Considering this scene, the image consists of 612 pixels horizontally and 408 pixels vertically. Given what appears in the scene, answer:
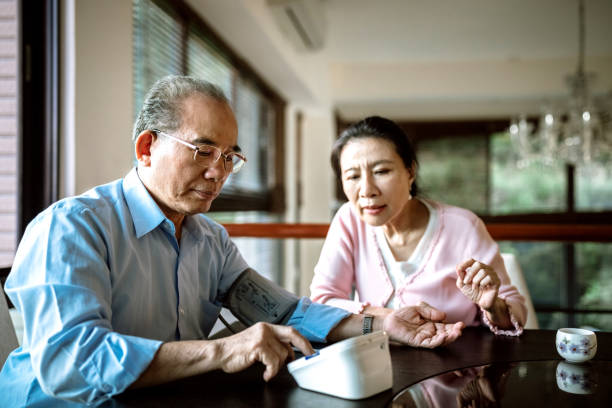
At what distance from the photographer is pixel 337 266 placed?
1603mm

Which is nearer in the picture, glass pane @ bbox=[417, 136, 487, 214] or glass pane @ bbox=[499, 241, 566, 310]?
glass pane @ bbox=[499, 241, 566, 310]

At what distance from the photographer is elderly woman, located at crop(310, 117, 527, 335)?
5.00 feet

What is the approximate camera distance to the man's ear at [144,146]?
3.47ft

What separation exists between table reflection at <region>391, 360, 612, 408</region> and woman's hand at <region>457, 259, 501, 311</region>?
0.81ft

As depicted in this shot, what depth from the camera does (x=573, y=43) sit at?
5.62 meters

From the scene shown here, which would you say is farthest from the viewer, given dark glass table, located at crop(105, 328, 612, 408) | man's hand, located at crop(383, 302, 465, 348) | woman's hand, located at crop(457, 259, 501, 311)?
woman's hand, located at crop(457, 259, 501, 311)

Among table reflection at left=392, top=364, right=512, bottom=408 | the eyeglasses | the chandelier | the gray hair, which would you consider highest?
the chandelier

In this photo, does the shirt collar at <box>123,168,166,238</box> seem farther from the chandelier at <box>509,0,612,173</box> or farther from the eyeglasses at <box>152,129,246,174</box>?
the chandelier at <box>509,0,612,173</box>

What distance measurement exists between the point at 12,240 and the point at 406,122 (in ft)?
20.2

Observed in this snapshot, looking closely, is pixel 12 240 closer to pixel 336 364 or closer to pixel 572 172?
pixel 336 364

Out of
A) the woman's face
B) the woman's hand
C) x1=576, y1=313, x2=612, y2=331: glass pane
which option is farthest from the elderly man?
x1=576, y1=313, x2=612, y2=331: glass pane

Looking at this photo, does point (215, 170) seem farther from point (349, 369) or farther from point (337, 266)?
point (337, 266)

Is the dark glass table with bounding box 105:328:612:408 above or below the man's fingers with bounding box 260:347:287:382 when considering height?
below

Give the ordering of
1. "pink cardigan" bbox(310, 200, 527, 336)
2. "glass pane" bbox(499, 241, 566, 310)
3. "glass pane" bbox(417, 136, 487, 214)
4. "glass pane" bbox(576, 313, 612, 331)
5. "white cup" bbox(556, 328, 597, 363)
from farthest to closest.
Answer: "glass pane" bbox(417, 136, 487, 214) < "glass pane" bbox(499, 241, 566, 310) < "glass pane" bbox(576, 313, 612, 331) < "pink cardigan" bbox(310, 200, 527, 336) < "white cup" bbox(556, 328, 597, 363)
